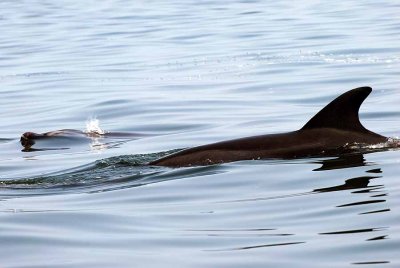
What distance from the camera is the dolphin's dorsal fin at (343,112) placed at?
1089 cm

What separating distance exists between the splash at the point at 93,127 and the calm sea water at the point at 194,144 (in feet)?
0.64

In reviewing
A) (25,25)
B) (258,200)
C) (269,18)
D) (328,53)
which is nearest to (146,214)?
(258,200)

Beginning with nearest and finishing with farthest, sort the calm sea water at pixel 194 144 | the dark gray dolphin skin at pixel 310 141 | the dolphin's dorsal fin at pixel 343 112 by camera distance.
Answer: the calm sea water at pixel 194 144, the dolphin's dorsal fin at pixel 343 112, the dark gray dolphin skin at pixel 310 141

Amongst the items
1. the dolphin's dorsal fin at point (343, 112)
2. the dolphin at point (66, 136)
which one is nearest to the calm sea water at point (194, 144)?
the dolphin at point (66, 136)

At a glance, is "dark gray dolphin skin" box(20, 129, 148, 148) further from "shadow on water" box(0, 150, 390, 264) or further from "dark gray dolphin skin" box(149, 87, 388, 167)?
"dark gray dolphin skin" box(149, 87, 388, 167)

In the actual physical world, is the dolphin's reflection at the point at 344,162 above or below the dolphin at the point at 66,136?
below

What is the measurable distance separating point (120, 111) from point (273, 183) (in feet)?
27.2

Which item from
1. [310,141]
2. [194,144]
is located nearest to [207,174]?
[310,141]

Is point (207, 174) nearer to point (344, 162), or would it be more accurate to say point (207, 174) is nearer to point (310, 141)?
point (310, 141)

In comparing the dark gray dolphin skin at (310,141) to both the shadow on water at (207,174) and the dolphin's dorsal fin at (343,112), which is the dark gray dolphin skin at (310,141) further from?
the shadow on water at (207,174)

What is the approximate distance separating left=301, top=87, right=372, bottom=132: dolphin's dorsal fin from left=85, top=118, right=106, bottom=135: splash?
16.0 feet

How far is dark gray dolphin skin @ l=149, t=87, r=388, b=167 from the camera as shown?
1105 centimetres

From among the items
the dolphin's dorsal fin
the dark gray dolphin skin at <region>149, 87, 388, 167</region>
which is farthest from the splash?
the dolphin's dorsal fin

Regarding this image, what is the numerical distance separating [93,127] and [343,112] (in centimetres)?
588
